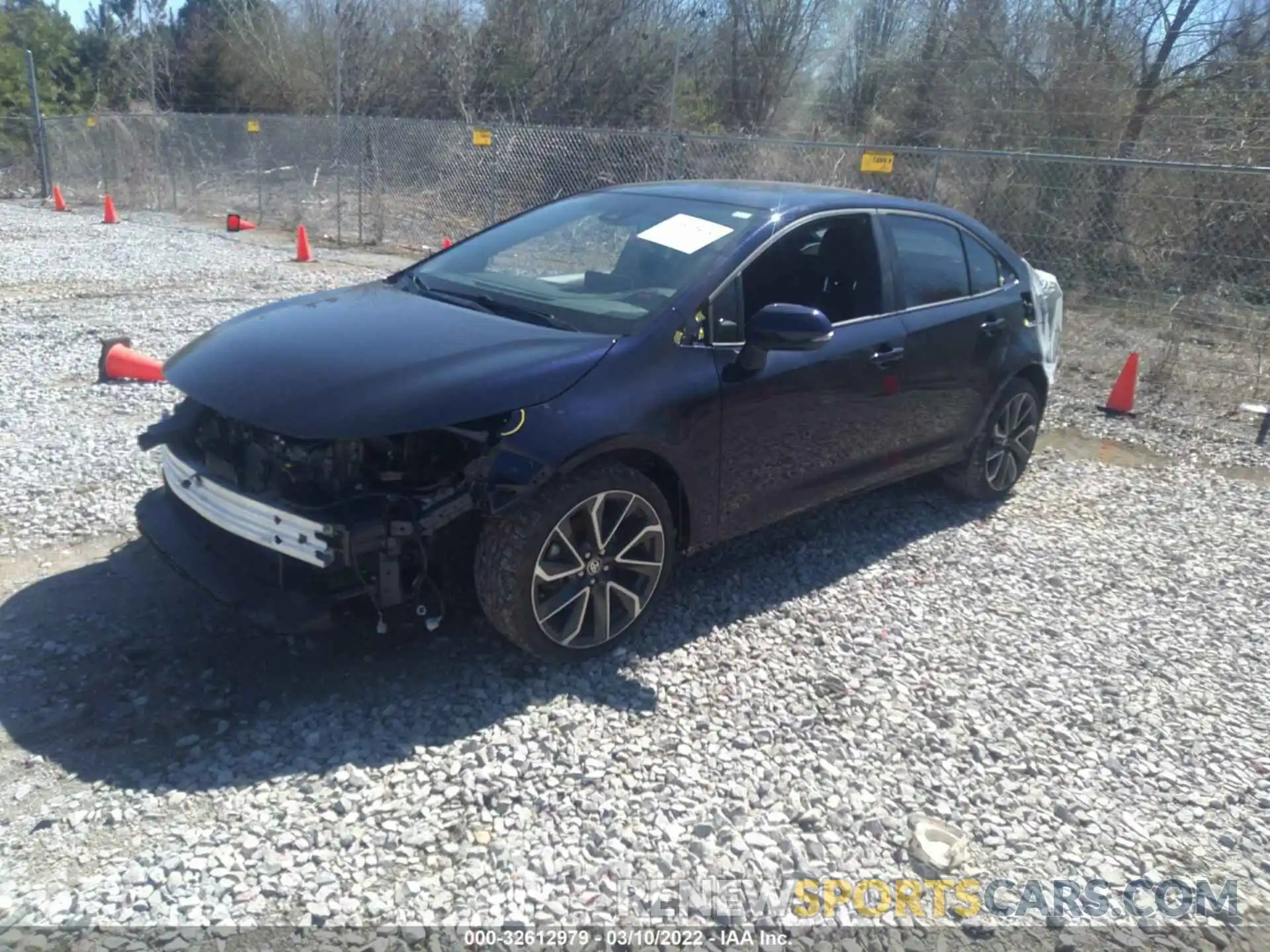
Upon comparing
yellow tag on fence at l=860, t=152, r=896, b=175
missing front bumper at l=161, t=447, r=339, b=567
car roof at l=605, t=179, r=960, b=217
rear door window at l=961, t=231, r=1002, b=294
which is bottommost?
missing front bumper at l=161, t=447, r=339, b=567

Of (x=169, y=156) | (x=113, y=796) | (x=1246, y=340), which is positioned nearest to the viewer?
(x=113, y=796)

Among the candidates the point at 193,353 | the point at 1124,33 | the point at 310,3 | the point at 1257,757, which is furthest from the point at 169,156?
the point at 1257,757

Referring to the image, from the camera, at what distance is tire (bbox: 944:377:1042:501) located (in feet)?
18.3

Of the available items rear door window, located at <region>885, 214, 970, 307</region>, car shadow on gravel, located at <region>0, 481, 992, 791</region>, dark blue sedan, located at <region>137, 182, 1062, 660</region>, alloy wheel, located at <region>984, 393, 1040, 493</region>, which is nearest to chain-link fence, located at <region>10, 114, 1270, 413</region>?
alloy wheel, located at <region>984, 393, 1040, 493</region>

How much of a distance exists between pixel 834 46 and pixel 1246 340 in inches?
509

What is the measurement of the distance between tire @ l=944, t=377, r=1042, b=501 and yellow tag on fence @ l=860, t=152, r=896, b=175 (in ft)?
16.6

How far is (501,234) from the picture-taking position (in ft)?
16.1

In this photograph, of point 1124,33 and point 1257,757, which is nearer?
point 1257,757

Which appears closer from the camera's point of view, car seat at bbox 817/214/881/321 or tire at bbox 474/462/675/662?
tire at bbox 474/462/675/662

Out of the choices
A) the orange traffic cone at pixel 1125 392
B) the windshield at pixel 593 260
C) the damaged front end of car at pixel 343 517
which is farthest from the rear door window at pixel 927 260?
the orange traffic cone at pixel 1125 392

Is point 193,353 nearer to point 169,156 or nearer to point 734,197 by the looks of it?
point 734,197

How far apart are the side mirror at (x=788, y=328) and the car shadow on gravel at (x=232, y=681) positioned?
46.4 inches

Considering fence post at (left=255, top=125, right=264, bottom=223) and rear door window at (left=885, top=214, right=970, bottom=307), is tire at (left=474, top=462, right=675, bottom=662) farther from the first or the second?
fence post at (left=255, top=125, right=264, bottom=223)

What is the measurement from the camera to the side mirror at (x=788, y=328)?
151 inches
